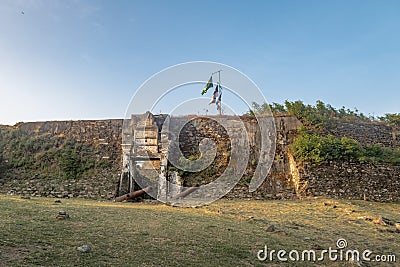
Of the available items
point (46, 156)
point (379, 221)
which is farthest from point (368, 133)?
point (46, 156)

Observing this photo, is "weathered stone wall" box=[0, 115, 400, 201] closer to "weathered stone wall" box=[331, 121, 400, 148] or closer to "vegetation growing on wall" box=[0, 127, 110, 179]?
"weathered stone wall" box=[331, 121, 400, 148]

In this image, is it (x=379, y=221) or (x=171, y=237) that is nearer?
(x=171, y=237)

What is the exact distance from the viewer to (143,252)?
4.63 meters

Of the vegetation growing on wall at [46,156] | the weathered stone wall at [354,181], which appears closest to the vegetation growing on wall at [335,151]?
the weathered stone wall at [354,181]

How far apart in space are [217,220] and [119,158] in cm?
877

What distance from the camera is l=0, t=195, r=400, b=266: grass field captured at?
4258 millimetres

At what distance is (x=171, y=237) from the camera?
18.4ft

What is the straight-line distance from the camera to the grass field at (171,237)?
14.0ft

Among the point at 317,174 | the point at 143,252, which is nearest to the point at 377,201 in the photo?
the point at 317,174

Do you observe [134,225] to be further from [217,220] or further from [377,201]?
[377,201]

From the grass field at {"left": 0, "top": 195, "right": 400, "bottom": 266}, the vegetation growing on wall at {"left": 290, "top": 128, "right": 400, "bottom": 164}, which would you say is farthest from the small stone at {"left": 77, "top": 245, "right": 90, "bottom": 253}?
the vegetation growing on wall at {"left": 290, "top": 128, "right": 400, "bottom": 164}

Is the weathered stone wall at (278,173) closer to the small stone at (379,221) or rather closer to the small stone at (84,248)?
the small stone at (379,221)

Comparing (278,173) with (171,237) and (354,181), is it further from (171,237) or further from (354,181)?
(171,237)

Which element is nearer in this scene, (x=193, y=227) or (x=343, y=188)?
(x=193, y=227)
